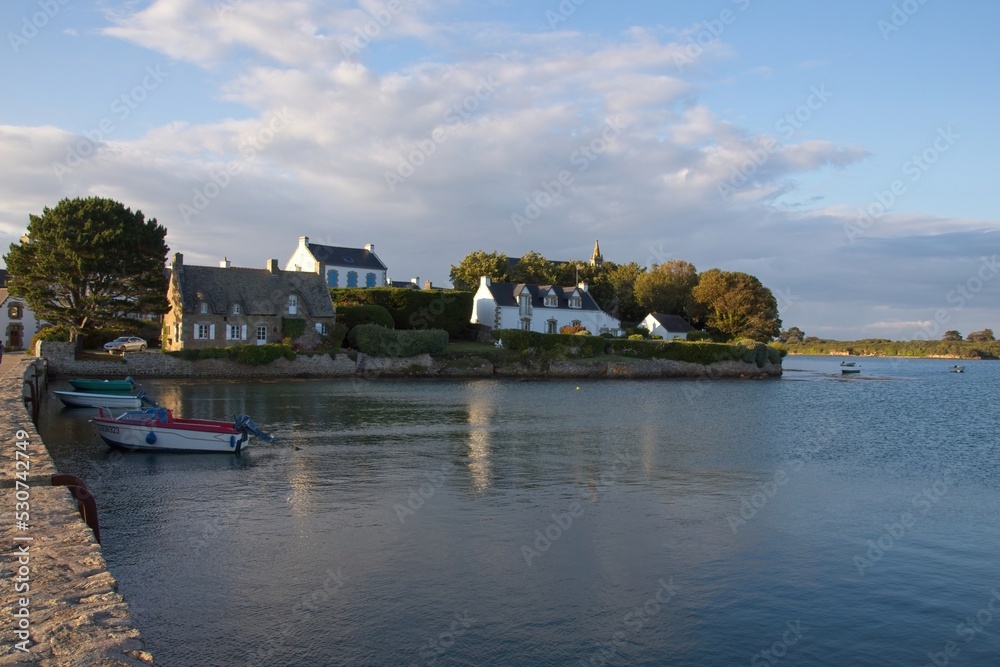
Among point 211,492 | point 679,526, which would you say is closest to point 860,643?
point 679,526

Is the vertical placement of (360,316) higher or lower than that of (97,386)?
higher

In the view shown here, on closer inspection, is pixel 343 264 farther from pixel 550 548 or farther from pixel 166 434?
pixel 550 548

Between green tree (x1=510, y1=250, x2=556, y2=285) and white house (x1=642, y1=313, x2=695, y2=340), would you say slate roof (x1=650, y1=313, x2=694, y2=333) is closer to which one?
white house (x1=642, y1=313, x2=695, y2=340)

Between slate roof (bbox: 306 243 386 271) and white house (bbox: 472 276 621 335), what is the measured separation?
17.7m

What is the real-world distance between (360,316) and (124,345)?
2034cm

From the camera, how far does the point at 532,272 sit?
99.1 meters

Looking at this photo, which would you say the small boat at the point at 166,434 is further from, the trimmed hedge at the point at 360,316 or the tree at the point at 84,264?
the trimmed hedge at the point at 360,316

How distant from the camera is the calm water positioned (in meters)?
11.2

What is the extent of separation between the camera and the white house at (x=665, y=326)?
97.4 m

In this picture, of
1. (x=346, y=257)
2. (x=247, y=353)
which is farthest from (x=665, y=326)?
(x=247, y=353)

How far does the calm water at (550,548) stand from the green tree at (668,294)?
7302cm

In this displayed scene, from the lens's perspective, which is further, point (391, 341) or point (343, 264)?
point (343, 264)

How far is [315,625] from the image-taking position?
11375 mm

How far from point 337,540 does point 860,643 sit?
999cm
